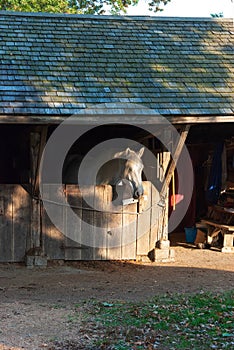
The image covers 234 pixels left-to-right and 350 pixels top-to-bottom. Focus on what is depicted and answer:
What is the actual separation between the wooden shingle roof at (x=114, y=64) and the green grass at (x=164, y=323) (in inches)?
148

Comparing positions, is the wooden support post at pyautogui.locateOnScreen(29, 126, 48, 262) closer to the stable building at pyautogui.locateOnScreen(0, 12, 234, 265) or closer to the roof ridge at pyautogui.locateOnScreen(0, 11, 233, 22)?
the stable building at pyautogui.locateOnScreen(0, 12, 234, 265)

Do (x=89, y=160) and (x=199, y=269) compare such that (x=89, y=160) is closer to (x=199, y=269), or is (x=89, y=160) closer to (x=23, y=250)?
(x=23, y=250)

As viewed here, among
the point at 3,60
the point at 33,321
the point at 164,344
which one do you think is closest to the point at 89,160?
the point at 3,60

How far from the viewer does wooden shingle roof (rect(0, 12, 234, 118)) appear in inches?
398

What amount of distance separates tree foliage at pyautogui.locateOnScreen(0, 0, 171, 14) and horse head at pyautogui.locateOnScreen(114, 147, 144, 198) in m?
17.3

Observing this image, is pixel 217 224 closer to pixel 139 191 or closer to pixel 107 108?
pixel 139 191

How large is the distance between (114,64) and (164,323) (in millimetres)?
6243

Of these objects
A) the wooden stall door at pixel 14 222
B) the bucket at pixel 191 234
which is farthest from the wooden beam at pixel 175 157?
the bucket at pixel 191 234

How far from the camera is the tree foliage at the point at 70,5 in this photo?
26.6 metres

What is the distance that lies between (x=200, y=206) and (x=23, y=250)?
265 inches

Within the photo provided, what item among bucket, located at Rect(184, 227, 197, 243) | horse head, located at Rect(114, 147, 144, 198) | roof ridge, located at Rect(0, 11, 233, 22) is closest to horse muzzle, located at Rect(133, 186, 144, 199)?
horse head, located at Rect(114, 147, 144, 198)

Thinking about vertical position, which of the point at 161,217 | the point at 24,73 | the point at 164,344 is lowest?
the point at 164,344

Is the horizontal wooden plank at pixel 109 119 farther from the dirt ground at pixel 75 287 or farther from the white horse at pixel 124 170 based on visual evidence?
the dirt ground at pixel 75 287

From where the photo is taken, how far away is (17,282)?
31.0 feet
